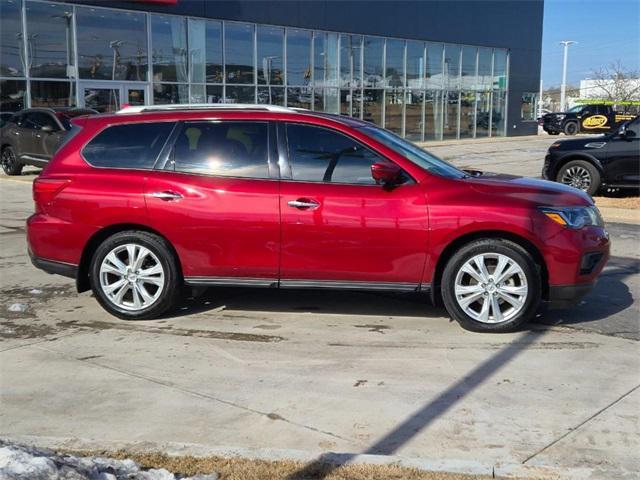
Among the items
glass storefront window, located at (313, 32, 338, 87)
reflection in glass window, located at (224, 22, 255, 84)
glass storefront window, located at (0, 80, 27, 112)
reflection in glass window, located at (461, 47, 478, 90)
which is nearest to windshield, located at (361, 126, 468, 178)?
glass storefront window, located at (0, 80, 27, 112)

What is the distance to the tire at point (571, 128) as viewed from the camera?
4100cm

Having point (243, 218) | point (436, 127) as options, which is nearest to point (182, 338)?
point (243, 218)

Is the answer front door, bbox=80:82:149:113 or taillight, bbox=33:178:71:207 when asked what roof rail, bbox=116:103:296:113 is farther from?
front door, bbox=80:82:149:113

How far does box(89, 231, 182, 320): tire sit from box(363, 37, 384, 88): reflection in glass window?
27567 millimetres

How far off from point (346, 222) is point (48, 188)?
2658 mm

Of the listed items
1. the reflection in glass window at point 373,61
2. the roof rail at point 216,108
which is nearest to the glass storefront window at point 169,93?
the reflection in glass window at point 373,61

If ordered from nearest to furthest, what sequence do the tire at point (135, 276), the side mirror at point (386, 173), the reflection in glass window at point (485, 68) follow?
1. the side mirror at point (386, 173)
2. the tire at point (135, 276)
3. the reflection in glass window at point (485, 68)

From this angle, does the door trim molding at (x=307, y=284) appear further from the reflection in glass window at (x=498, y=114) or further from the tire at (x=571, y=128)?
the tire at (x=571, y=128)

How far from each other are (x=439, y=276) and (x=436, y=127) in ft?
102

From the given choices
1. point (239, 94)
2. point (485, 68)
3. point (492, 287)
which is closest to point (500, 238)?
point (492, 287)

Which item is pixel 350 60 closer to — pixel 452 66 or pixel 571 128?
pixel 452 66

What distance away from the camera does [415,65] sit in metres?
34.6

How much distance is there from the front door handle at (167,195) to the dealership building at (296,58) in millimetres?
17442

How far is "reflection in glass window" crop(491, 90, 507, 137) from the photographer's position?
39.8 meters
